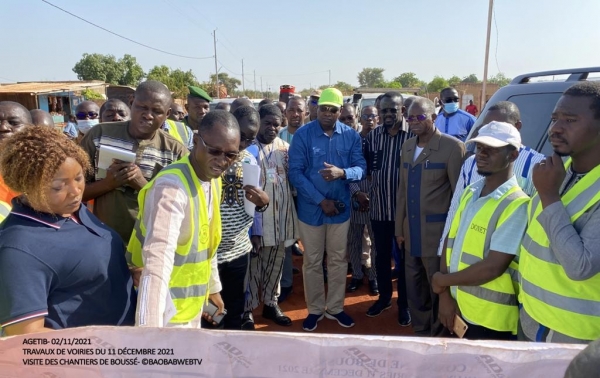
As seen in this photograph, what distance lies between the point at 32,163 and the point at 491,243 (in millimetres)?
2053

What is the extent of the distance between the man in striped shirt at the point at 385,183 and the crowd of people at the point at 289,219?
0.01 metres

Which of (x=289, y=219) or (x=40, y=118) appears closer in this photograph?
(x=289, y=219)

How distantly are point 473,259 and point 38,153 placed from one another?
2041 mm

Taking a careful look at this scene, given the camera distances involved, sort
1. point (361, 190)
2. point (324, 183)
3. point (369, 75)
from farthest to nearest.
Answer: point (369, 75) → point (361, 190) → point (324, 183)

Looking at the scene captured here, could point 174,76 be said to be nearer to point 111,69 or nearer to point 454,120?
point 111,69

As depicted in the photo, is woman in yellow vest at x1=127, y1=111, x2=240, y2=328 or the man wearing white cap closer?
woman in yellow vest at x1=127, y1=111, x2=240, y2=328

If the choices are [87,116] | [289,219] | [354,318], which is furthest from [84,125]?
[354,318]

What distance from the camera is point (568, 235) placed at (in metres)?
1.61

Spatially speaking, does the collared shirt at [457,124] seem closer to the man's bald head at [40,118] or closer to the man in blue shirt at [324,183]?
the man in blue shirt at [324,183]

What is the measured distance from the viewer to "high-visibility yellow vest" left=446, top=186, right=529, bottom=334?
2143mm

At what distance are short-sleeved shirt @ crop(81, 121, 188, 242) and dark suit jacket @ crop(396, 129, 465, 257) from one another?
189 cm

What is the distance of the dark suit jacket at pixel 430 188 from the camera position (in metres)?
3.33

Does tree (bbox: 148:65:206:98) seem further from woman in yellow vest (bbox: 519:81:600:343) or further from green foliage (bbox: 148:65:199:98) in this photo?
woman in yellow vest (bbox: 519:81:600:343)

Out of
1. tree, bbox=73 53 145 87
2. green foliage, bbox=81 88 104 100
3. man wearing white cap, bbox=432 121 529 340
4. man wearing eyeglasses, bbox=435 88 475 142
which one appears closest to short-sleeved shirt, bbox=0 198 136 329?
man wearing white cap, bbox=432 121 529 340
